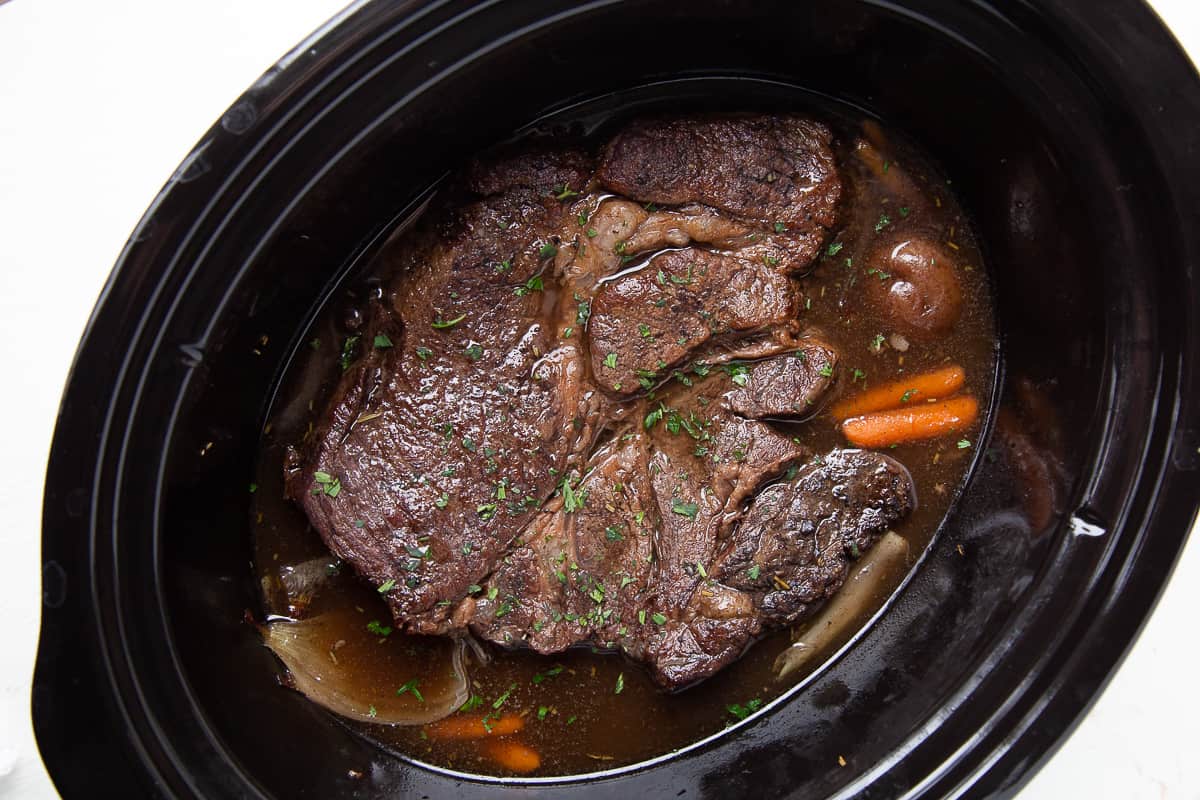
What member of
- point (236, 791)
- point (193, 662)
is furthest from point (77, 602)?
point (236, 791)

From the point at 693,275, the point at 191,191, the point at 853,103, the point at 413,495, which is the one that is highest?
the point at 853,103

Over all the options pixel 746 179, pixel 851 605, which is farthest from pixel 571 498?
pixel 746 179

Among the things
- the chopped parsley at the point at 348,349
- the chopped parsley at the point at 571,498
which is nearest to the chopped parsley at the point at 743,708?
the chopped parsley at the point at 571,498

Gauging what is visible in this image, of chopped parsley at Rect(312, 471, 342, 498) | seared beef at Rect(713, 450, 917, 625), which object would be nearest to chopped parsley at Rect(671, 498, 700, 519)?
seared beef at Rect(713, 450, 917, 625)

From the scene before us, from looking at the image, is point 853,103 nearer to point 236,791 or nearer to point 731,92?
point 731,92

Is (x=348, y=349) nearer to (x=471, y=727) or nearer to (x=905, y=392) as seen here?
(x=471, y=727)

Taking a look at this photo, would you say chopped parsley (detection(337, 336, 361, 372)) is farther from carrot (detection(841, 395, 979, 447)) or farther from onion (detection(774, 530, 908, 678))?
onion (detection(774, 530, 908, 678))
